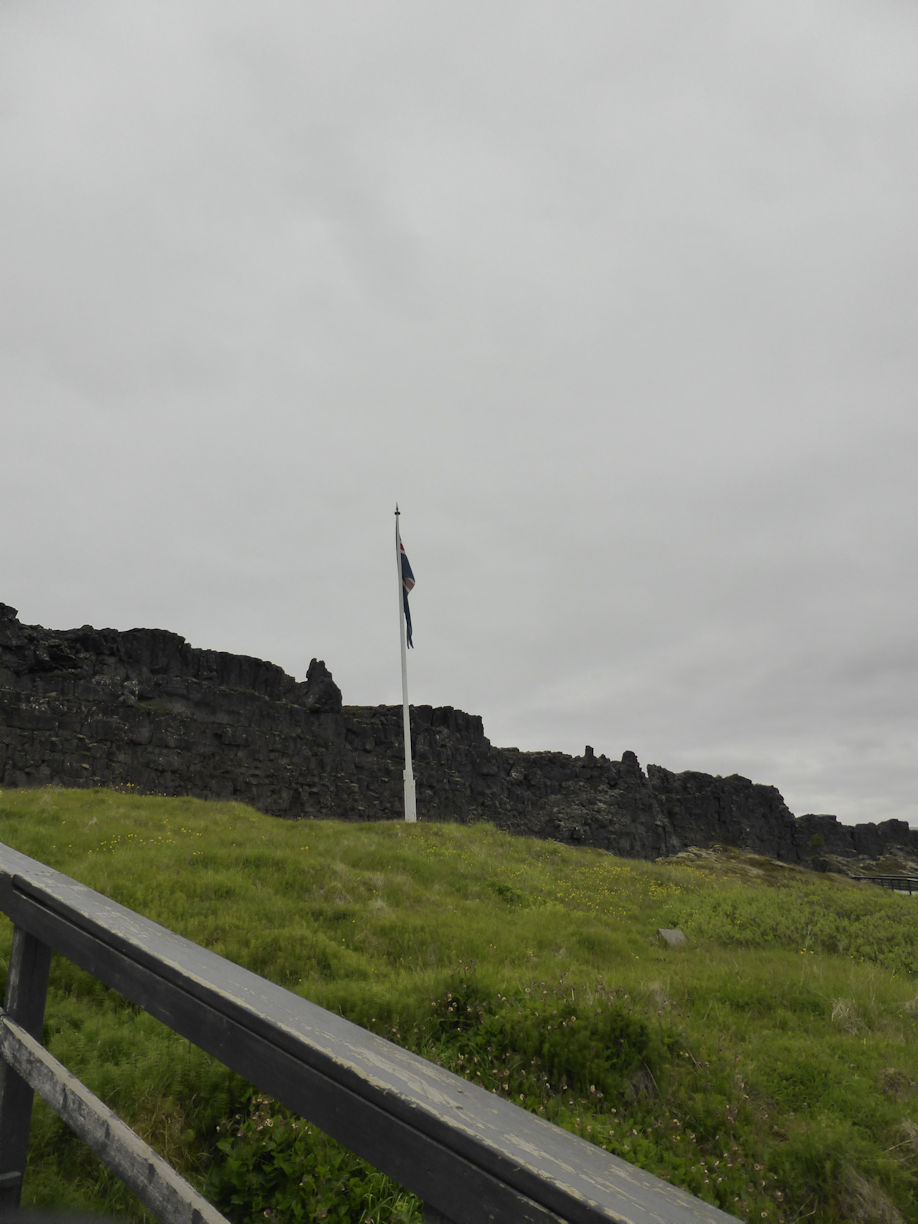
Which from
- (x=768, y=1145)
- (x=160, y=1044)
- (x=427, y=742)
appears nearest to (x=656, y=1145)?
(x=768, y=1145)

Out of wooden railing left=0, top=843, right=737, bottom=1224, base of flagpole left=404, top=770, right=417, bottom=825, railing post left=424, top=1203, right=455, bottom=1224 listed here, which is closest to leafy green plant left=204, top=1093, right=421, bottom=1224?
wooden railing left=0, top=843, right=737, bottom=1224

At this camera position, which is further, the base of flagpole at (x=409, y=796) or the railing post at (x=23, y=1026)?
the base of flagpole at (x=409, y=796)

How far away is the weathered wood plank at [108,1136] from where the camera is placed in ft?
5.55

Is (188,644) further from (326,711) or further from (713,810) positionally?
(713,810)

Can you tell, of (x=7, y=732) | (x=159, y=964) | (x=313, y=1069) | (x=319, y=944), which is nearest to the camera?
(x=313, y=1069)

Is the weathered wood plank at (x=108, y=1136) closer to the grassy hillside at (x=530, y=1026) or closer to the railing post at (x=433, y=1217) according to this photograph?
the railing post at (x=433, y=1217)

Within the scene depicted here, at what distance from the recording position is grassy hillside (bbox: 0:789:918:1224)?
13.6ft

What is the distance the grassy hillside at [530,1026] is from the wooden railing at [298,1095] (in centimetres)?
188

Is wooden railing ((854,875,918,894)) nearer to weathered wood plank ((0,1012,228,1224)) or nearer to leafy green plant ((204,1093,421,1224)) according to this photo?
leafy green plant ((204,1093,421,1224))

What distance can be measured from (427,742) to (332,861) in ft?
110

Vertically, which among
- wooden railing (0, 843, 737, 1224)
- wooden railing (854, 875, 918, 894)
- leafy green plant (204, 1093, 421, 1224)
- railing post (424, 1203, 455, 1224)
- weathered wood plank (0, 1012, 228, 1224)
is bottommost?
wooden railing (854, 875, 918, 894)

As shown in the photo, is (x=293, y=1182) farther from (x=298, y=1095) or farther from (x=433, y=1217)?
(x=433, y=1217)

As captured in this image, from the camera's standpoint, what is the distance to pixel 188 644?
3519cm

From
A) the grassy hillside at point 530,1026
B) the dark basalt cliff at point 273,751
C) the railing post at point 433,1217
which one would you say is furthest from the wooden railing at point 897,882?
the railing post at point 433,1217
